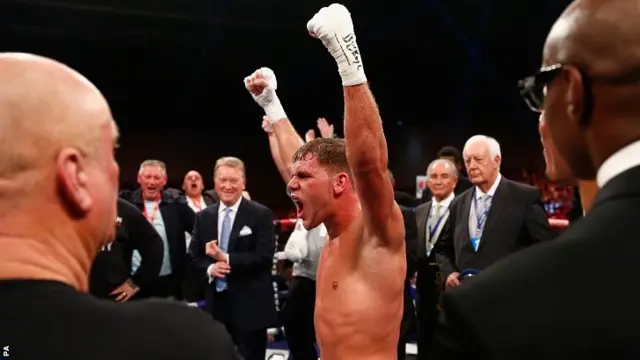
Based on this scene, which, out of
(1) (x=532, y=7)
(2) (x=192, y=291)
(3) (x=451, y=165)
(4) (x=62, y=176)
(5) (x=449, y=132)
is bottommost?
(2) (x=192, y=291)

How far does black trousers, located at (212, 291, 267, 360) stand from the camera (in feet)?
11.4

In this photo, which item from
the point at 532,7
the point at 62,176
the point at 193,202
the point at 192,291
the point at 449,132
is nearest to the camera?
the point at 62,176

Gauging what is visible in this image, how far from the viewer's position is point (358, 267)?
5.86 feet

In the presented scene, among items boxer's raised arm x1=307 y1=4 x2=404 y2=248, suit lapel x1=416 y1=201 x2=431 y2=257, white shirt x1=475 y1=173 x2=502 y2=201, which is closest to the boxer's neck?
boxer's raised arm x1=307 y1=4 x2=404 y2=248

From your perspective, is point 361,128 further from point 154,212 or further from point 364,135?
point 154,212

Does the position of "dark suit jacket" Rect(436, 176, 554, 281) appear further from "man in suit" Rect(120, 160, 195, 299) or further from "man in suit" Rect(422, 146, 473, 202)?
"man in suit" Rect(120, 160, 195, 299)

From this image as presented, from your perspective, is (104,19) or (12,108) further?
(104,19)

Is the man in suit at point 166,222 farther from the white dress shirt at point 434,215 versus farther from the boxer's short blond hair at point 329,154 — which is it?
the boxer's short blond hair at point 329,154

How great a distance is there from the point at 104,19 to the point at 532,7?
4.63 metres

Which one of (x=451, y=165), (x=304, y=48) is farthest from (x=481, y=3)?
(x=451, y=165)

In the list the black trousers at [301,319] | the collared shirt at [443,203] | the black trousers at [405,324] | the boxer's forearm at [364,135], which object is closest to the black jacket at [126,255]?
the black trousers at [301,319]

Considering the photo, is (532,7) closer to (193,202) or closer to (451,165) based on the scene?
(451,165)

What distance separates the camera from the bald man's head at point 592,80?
2.14 feet

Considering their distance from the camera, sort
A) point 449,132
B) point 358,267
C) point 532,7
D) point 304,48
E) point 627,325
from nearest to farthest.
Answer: point 627,325
point 358,267
point 532,7
point 304,48
point 449,132
